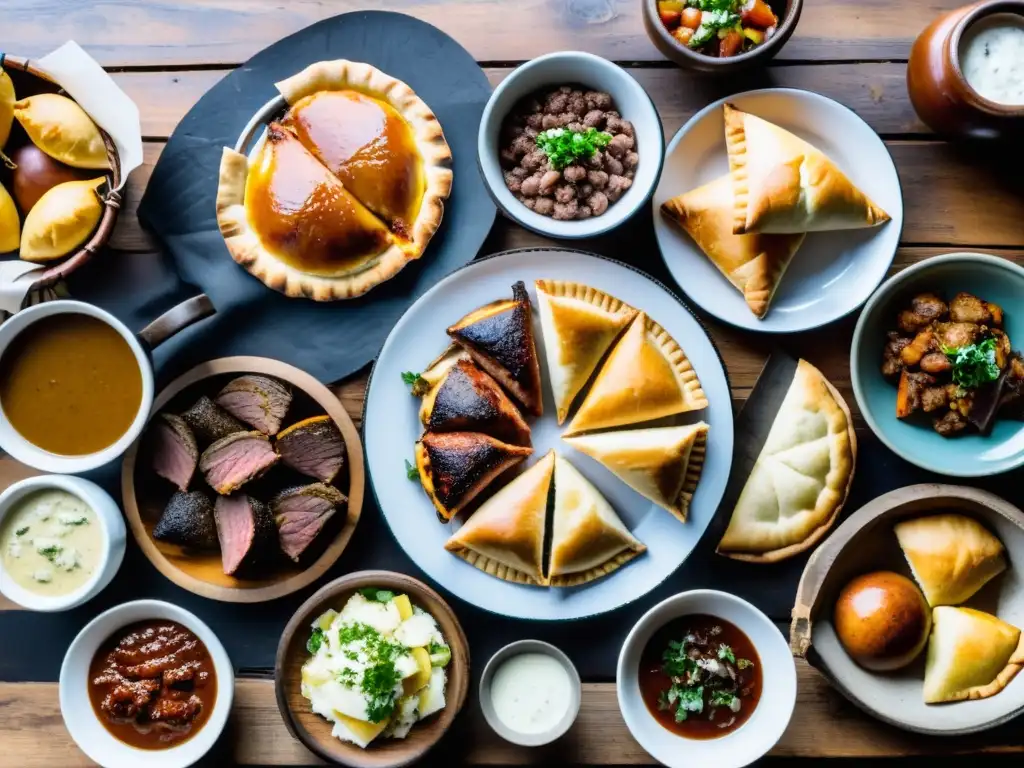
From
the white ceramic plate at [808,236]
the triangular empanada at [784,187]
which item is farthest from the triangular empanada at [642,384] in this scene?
the triangular empanada at [784,187]

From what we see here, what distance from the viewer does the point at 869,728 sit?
3021 millimetres

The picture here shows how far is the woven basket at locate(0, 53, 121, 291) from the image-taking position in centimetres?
283

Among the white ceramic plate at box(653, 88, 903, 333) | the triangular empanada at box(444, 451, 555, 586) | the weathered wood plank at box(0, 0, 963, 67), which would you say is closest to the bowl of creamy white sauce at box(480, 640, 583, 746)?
the triangular empanada at box(444, 451, 555, 586)

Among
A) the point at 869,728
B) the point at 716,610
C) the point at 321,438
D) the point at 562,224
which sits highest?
the point at 562,224

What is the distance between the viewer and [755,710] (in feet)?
9.47

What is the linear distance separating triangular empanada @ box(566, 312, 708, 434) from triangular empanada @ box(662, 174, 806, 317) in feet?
0.98

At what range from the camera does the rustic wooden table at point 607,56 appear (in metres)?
3.03

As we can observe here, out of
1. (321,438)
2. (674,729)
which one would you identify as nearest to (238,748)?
(321,438)

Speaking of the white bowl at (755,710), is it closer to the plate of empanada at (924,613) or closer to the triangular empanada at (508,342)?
the plate of empanada at (924,613)

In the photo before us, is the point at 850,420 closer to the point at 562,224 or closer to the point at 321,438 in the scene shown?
the point at 562,224

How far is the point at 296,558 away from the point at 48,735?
1.10 metres

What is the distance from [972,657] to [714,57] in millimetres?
2037

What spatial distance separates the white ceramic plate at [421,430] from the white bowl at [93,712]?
683 mm

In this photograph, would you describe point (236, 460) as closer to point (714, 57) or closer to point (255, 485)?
point (255, 485)
